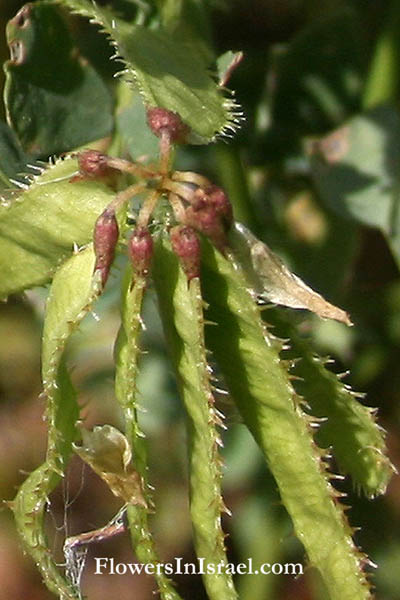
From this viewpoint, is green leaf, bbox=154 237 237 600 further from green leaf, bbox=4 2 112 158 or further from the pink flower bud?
green leaf, bbox=4 2 112 158

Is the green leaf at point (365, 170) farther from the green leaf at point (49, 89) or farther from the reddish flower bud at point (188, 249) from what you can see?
the reddish flower bud at point (188, 249)

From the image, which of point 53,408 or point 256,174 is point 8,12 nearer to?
point 256,174

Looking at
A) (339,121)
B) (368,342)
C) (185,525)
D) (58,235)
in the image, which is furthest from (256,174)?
(58,235)

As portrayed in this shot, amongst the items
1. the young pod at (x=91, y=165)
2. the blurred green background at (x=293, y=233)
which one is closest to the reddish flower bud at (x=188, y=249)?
the young pod at (x=91, y=165)

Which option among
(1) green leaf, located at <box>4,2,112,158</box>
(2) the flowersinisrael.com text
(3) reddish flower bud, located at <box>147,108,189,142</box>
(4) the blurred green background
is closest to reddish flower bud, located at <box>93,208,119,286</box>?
(3) reddish flower bud, located at <box>147,108,189,142</box>

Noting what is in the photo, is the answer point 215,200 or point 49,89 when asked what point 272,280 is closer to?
point 215,200

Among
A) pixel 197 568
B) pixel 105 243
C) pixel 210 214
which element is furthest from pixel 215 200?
pixel 197 568
